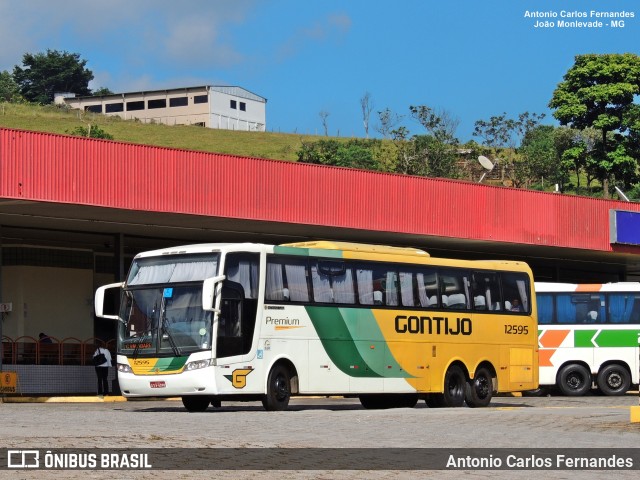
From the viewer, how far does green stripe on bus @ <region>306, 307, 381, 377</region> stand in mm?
25125

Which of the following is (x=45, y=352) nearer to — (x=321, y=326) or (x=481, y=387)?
(x=321, y=326)

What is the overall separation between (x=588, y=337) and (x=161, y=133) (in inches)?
3205

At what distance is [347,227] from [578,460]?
22.8 meters

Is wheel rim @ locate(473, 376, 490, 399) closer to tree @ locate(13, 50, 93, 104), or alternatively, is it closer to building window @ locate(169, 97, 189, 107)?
building window @ locate(169, 97, 189, 107)

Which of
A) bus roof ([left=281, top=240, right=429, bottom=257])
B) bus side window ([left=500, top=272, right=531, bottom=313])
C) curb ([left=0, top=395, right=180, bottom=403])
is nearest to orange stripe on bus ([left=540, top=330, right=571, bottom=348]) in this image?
bus side window ([left=500, top=272, right=531, bottom=313])

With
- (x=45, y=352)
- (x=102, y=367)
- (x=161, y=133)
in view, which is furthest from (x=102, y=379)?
(x=161, y=133)

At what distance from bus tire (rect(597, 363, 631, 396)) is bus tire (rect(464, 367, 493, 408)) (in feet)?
27.7

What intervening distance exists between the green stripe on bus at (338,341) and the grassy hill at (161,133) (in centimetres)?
7923

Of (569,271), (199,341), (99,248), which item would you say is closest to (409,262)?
(199,341)

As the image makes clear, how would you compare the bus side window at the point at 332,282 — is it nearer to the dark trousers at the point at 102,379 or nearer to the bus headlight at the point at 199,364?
the bus headlight at the point at 199,364

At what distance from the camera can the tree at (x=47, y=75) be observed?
5920 inches

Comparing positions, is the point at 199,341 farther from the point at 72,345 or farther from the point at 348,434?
the point at 72,345

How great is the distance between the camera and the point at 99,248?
42.1 metres

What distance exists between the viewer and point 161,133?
114 metres
